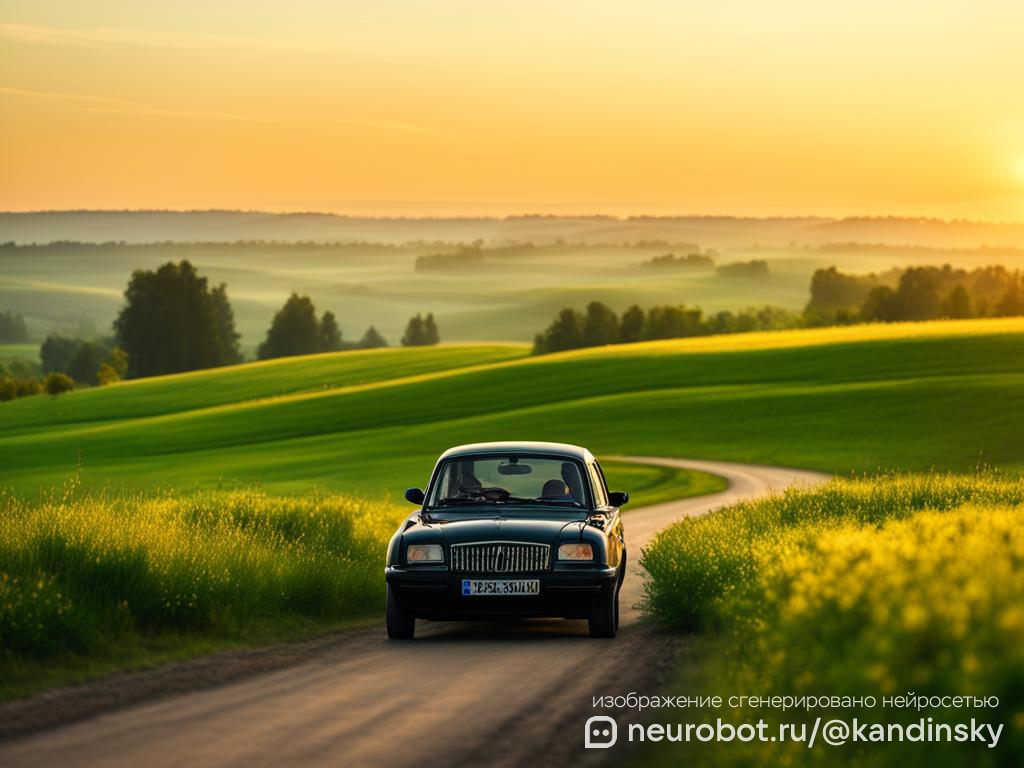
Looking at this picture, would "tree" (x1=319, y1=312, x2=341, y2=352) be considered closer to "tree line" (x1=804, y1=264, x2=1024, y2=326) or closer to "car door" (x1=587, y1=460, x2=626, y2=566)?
"tree line" (x1=804, y1=264, x2=1024, y2=326)

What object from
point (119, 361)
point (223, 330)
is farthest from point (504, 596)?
point (223, 330)

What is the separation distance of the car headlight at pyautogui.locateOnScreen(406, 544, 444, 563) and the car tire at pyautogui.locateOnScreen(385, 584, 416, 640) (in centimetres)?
47

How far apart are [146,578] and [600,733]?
21.1ft

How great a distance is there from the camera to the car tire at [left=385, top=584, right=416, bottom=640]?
1568cm

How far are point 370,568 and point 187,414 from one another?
76.9 metres

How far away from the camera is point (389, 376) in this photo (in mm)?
116750

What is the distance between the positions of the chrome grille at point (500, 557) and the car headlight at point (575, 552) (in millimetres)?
143

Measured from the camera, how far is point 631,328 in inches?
5748

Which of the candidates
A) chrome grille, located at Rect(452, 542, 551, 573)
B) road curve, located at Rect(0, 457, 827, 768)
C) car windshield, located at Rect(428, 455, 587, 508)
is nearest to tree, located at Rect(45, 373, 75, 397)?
car windshield, located at Rect(428, 455, 587, 508)

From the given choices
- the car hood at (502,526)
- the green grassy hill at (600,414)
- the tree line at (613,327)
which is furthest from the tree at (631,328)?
the car hood at (502,526)

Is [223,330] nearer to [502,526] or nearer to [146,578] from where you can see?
[146,578]

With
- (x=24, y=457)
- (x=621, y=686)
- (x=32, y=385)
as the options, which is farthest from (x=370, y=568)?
(x=32, y=385)

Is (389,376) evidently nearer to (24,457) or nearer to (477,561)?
(24,457)

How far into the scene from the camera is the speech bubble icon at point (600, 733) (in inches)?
393
